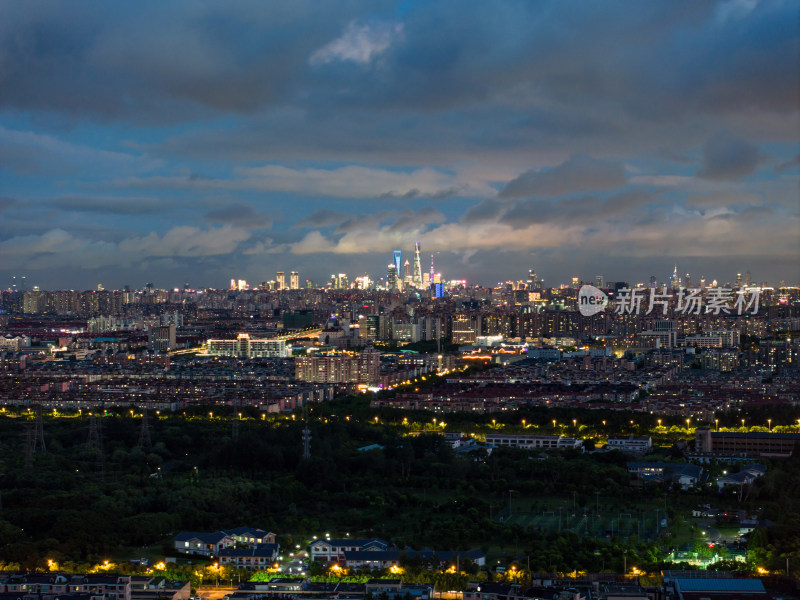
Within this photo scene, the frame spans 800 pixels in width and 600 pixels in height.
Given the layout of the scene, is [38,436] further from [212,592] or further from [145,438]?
[212,592]

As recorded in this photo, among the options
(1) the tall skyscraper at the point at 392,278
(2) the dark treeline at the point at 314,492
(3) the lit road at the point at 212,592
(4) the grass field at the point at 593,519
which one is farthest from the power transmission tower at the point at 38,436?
(1) the tall skyscraper at the point at 392,278

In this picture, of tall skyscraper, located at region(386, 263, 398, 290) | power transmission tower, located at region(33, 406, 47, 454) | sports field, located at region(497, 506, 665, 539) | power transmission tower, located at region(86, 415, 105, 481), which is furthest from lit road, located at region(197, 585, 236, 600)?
tall skyscraper, located at region(386, 263, 398, 290)

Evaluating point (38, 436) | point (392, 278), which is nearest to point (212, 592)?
point (38, 436)

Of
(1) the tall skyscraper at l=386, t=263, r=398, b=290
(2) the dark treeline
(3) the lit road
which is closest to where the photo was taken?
(3) the lit road

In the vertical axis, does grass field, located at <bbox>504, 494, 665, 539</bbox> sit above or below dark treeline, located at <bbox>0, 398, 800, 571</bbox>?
below

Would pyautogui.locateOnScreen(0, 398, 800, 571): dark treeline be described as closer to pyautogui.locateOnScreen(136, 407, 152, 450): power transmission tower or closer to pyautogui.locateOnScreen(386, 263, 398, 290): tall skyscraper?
pyautogui.locateOnScreen(136, 407, 152, 450): power transmission tower

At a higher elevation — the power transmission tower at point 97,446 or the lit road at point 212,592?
the power transmission tower at point 97,446

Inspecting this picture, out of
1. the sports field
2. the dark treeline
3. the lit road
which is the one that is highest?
the dark treeline

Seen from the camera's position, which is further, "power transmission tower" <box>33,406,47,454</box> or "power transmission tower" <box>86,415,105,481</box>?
"power transmission tower" <box>33,406,47,454</box>

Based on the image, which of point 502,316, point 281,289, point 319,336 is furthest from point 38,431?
point 281,289

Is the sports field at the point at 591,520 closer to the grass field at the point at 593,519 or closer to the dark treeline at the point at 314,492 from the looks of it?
the grass field at the point at 593,519
